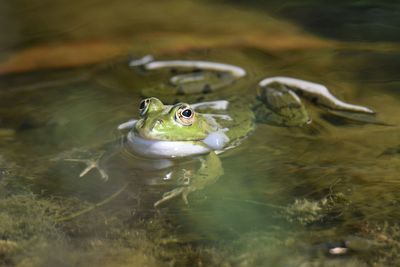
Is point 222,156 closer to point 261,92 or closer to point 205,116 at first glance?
point 205,116

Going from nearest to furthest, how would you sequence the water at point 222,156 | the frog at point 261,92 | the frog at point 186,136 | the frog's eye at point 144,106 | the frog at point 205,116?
the water at point 222,156
the frog at point 186,136
the frog at point 205,116
the frog's eye at point 144,106
the frog at point 261,92

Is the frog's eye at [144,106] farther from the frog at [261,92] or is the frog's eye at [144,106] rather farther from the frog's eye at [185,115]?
the frog at [261,92]

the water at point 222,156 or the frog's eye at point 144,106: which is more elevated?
the frog's eye at point 144,106

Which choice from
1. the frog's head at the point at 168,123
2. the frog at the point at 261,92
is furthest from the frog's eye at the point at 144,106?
the frog at the point at 261,92

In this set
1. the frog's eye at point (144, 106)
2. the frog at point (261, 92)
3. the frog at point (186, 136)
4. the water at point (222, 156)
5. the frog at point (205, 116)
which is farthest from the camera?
the frog at point (261, 92)

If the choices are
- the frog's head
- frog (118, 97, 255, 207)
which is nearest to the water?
frog (118, 97, 255, 207)

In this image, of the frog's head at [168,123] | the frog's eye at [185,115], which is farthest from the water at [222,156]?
the frog's eye at [185,115]

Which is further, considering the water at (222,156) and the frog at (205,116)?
the frog at (205,116)

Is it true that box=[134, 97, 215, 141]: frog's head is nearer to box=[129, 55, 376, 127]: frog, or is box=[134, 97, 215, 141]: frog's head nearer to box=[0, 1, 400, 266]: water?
box=[0, 1, 400, 266]: water

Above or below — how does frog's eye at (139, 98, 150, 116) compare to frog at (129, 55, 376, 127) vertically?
above
